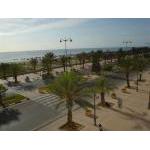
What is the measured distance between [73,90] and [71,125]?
4.17 m

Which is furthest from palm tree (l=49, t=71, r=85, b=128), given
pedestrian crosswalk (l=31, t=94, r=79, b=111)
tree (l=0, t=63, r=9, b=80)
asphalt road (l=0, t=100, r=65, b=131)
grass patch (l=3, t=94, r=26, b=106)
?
tree (l=0, t=63, r=9, b=80)

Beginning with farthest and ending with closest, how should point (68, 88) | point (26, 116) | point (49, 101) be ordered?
point (49, 101) → point (26, 116) → point (68, 88)

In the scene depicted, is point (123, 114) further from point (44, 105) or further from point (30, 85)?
point (30, 85)

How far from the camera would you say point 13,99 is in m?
38.7

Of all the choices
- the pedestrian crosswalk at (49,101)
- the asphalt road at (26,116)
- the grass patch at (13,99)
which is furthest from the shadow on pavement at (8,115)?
the pedestrian crosswalk at (49,101)

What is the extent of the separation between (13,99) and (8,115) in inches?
276

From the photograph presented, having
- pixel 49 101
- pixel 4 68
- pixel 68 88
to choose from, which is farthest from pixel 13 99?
pixel 4 68

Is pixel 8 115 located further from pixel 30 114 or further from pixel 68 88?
pixel 68 88

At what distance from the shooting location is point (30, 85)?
167 ft

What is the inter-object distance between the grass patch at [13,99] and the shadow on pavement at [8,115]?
8.91 ft

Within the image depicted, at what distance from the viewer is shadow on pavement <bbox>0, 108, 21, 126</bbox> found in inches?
1182

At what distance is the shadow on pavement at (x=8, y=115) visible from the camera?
98.5 feet

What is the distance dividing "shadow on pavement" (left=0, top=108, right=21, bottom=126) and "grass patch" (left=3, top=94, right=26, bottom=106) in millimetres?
2714
